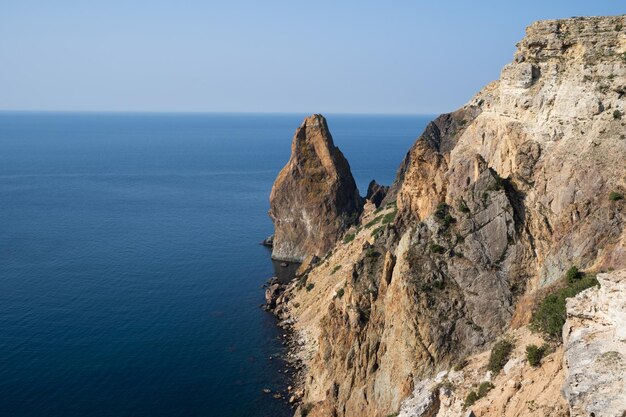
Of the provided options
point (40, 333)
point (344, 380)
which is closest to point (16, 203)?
point (40, 333)

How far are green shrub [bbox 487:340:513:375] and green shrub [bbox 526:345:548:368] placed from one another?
3130 mm

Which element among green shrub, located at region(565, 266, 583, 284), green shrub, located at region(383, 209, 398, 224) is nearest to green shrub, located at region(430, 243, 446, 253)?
green shrub, located at region(565, 266, 583, 284)

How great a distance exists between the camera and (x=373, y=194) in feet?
386

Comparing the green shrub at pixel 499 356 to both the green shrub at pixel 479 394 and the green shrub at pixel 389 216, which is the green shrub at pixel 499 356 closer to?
the green shrub at pixel 479 394

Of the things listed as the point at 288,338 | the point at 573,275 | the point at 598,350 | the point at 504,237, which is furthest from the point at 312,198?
the point at 598,350

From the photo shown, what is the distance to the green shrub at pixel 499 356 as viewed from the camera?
3566 cm

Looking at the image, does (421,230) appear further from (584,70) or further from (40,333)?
(40,333)

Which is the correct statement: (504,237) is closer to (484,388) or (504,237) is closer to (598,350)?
(484,388)

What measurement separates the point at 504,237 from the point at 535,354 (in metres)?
14.3

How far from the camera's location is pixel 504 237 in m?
45.2

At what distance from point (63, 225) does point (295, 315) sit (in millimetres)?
74260

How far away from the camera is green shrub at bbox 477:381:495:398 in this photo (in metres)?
34.4

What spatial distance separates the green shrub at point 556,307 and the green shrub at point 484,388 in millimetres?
4375

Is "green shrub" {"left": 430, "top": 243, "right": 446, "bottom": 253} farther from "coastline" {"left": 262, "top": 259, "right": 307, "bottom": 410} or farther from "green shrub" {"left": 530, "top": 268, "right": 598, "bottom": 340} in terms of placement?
"coastline" {"left": 262, "top": 259, "right": 307, "bottom": 410}
